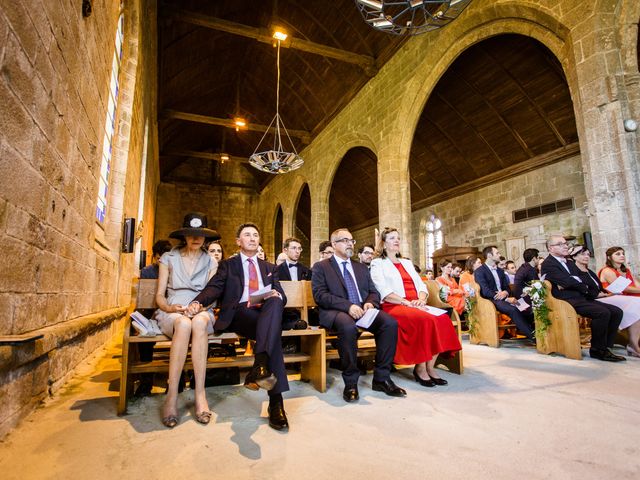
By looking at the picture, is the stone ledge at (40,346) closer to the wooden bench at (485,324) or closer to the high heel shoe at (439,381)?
the high heel shoe at (439,381)

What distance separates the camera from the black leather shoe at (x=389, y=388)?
231cm

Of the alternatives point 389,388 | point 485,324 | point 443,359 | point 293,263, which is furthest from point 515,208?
point 389,388

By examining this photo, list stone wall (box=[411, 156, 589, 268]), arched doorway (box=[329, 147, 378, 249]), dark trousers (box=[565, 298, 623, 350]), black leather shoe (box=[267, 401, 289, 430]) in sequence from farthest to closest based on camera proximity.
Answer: arched doorway (box=[329, 147, 378, 249]) → stone wall (box=[411, 156, 589, 268]) → dark trousers (box=[565, 298, 623, 350]) → black leather shoe (box=[267, 401, 289, 430])

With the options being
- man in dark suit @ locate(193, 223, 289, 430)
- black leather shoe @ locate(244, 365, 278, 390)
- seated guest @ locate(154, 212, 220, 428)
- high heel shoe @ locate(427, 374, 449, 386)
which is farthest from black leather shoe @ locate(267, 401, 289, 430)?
high heel shoe @ locate(427, 374, 449, 386)

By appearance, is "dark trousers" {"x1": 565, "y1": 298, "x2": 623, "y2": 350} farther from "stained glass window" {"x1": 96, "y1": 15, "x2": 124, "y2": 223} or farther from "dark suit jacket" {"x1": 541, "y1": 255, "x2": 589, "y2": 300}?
"stained glass window" {"x1": 96, "y1": 15, "x2": 124, "y2": 223}

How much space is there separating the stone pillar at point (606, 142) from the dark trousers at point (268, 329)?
12.6 feet

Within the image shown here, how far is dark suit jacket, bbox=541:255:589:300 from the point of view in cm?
370

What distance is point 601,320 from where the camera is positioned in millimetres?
3473

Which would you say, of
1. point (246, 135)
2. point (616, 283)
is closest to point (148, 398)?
point (616, 283)

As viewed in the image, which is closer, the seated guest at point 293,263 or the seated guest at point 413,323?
the seated guest at point 413,323

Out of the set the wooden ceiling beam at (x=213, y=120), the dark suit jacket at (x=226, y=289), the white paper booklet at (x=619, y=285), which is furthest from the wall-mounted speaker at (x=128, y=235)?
the wooden ceiling beam at (x=213, y=120)

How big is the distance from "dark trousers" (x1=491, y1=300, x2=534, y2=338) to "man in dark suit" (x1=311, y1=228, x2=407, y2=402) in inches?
98.0

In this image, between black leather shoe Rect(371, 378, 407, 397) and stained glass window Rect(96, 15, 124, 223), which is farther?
stained glass window Rect(96, 15, 124, 223)

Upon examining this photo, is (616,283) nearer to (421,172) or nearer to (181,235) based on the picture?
(181,235)
